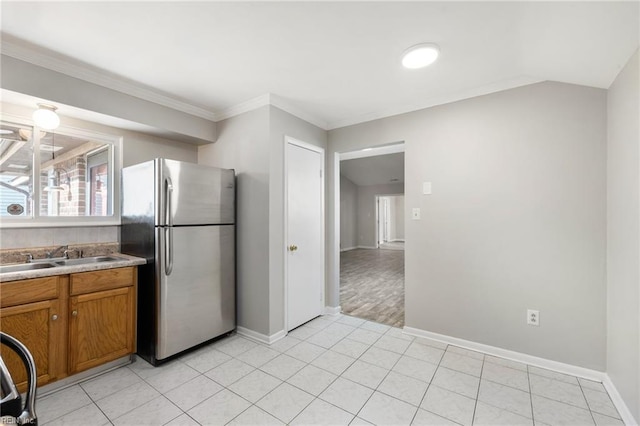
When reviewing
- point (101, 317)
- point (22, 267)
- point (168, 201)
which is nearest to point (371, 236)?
point (168, 201)

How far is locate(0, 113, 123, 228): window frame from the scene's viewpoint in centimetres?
220

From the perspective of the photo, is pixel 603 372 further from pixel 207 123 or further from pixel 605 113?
pixel 207 123

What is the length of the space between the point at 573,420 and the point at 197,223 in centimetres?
302

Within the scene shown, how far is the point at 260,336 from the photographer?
271 cm

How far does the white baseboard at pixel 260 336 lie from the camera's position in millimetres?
2664

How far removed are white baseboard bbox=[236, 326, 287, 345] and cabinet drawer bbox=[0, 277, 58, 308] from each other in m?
1.55

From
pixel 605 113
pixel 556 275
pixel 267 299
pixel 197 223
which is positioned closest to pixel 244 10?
pixel 197 223

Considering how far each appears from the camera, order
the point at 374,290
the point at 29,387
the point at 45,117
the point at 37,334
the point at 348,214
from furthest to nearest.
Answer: the point at 348,214
the point at 374,290
the point at 45,117
the point at 37,334
the point at 29,387

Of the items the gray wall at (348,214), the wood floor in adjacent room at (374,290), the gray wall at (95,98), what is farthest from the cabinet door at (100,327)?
the gray wall at (348,214)

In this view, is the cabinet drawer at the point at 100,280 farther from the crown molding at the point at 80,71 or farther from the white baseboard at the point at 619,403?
the white baseboard at the point at 619,403

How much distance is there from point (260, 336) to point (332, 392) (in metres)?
1.04

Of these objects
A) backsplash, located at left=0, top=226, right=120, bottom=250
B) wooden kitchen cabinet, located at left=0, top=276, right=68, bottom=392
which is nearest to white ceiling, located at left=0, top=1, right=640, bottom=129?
backsplash, located at left=0, top=226, right=120, bottom=250

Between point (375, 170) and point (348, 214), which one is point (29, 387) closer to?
point (375, 170)

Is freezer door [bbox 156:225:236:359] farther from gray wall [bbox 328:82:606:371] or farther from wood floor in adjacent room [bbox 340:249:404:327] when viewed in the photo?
gray wall [bbox 328:82:606:371]
